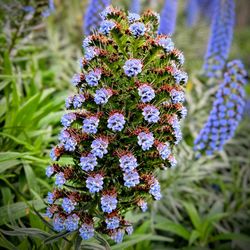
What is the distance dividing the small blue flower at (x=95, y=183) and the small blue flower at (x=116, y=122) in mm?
265

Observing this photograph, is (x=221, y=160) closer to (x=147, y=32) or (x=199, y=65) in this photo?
(x=199, y=65)

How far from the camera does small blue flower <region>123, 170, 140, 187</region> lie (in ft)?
6.77

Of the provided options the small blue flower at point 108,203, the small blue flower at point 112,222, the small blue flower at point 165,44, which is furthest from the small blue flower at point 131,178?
the small blue flower at point 165,44

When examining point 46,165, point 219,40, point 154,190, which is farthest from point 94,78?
point 219,40

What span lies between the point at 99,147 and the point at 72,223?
0.44 meters

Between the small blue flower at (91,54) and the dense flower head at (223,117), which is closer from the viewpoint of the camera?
the small blue flower at (91,54)

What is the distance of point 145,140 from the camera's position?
2084 millimetres

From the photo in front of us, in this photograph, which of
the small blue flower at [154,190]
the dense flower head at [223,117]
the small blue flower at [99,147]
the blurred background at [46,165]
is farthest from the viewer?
the dense flower head at [223,117]

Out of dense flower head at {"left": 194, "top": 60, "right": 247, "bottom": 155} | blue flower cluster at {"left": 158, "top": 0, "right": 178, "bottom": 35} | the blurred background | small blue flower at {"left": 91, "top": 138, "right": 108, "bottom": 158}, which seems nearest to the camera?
small blue flower at {"left": 91, "top": 138, "right": 108, "bottom": 158}

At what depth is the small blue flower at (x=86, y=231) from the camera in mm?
2141

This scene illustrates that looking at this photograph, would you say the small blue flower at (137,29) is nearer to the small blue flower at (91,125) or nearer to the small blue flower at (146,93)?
the small blue flower at (146,93)

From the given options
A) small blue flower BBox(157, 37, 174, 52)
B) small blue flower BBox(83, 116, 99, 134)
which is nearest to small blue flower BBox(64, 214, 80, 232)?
small blue flower BBox(83, 116, 99, 134)

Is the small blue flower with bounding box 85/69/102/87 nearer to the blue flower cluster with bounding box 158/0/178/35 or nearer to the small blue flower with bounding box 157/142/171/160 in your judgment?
the small blue flower with bounding box 157/142/171/160

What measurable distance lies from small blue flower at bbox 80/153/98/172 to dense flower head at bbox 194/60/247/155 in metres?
2.12
